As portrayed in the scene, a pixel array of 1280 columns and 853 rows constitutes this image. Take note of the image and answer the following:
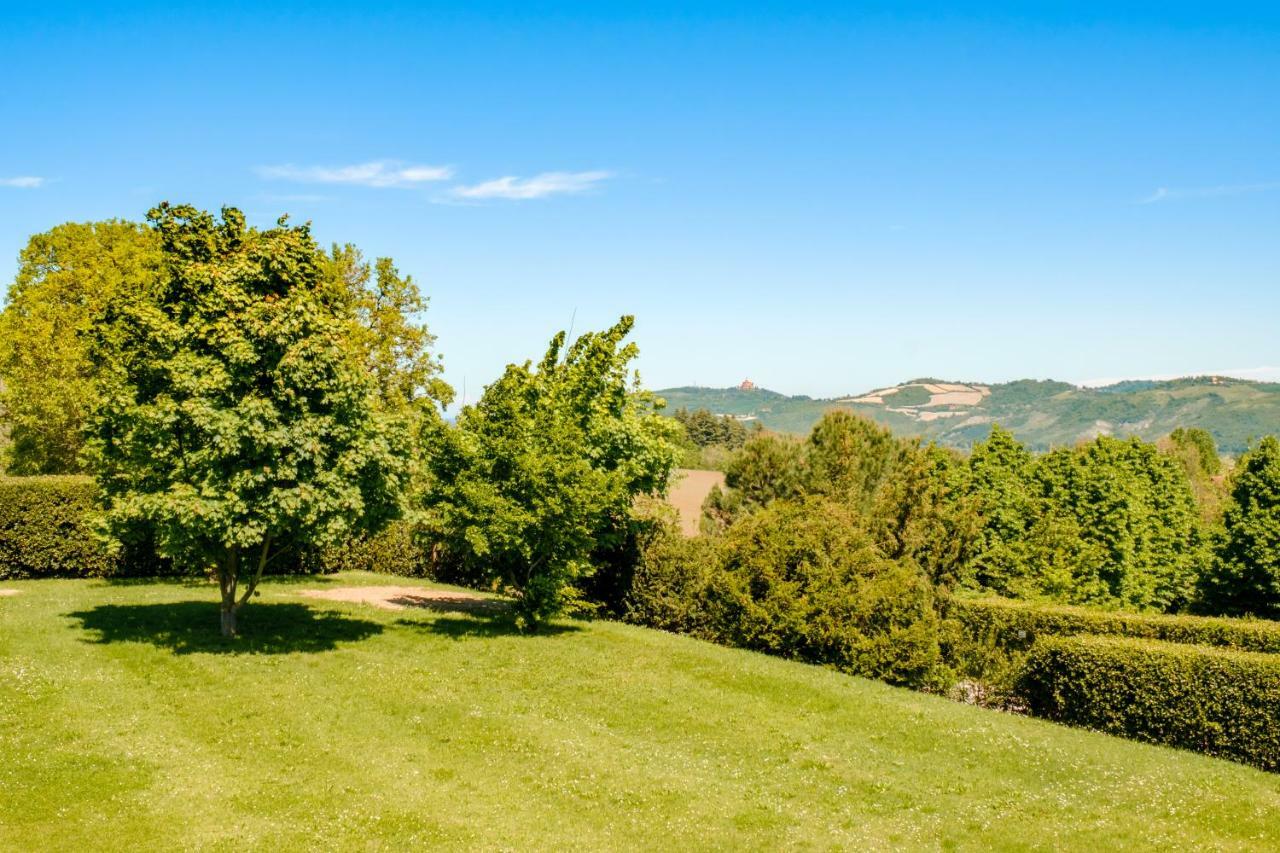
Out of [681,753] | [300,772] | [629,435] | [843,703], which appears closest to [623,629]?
[629,435]

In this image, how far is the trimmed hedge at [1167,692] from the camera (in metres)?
16.4

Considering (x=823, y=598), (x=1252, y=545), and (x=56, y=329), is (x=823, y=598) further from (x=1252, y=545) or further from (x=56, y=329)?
(x=56, y=329)

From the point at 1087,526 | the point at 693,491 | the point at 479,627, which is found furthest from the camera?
the point at 693,491

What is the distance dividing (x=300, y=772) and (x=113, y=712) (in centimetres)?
461

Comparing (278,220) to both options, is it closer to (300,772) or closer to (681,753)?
(300,772)

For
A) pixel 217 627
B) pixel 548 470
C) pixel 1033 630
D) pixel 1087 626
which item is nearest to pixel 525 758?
pixel 548 470

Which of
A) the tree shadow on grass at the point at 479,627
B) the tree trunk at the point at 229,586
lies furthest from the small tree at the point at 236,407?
the tree shadow on grass at the point at 479,627

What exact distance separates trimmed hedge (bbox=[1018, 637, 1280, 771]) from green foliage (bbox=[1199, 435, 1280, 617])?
13.3 m

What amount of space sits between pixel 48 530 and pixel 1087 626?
3273cm

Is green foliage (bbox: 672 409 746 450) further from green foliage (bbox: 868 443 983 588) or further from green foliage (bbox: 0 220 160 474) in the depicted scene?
green foliage (bbox: 868 443 983 588)

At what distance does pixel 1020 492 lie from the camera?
1428 inches

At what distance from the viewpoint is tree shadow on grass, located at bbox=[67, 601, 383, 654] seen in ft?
65.9

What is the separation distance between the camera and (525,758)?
14.2 meters

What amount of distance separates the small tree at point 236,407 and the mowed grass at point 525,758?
3.30 metres
